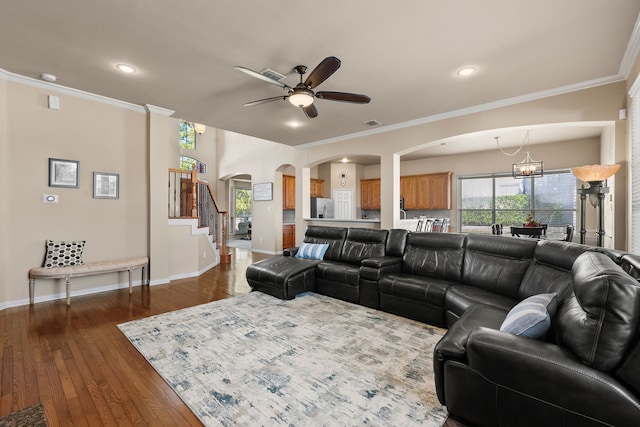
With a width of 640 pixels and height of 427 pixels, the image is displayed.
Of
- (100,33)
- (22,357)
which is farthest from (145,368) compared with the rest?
(100,33)

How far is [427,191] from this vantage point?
8.64 meters

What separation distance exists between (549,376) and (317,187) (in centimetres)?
829

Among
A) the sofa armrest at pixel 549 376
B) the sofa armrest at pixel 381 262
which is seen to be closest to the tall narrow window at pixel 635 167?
the sofa armrest at pixel 381 262

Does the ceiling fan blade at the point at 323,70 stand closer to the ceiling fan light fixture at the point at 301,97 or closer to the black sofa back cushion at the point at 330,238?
the ceiling fan light fixture at the point at 301,97

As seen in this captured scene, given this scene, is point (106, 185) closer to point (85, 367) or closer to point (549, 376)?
point (85, 367)

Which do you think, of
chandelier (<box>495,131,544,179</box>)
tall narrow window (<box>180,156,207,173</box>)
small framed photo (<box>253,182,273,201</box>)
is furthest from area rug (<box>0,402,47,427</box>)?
tall narrow window (<box>180,156,207,173</box>)

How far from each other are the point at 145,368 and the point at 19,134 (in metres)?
3.68

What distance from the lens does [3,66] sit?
11.1 feet

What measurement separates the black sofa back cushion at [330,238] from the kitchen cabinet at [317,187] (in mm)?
3867

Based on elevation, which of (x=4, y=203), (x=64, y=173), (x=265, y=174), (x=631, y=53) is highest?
(x=631, y=53)

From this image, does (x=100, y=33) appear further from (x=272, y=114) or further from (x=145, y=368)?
(x=145, y=368)

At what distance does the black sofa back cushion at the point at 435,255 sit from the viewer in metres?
3.56

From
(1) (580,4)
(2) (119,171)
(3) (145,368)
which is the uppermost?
(1) (580,4)

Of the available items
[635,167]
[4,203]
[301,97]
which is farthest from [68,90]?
[635,167]
